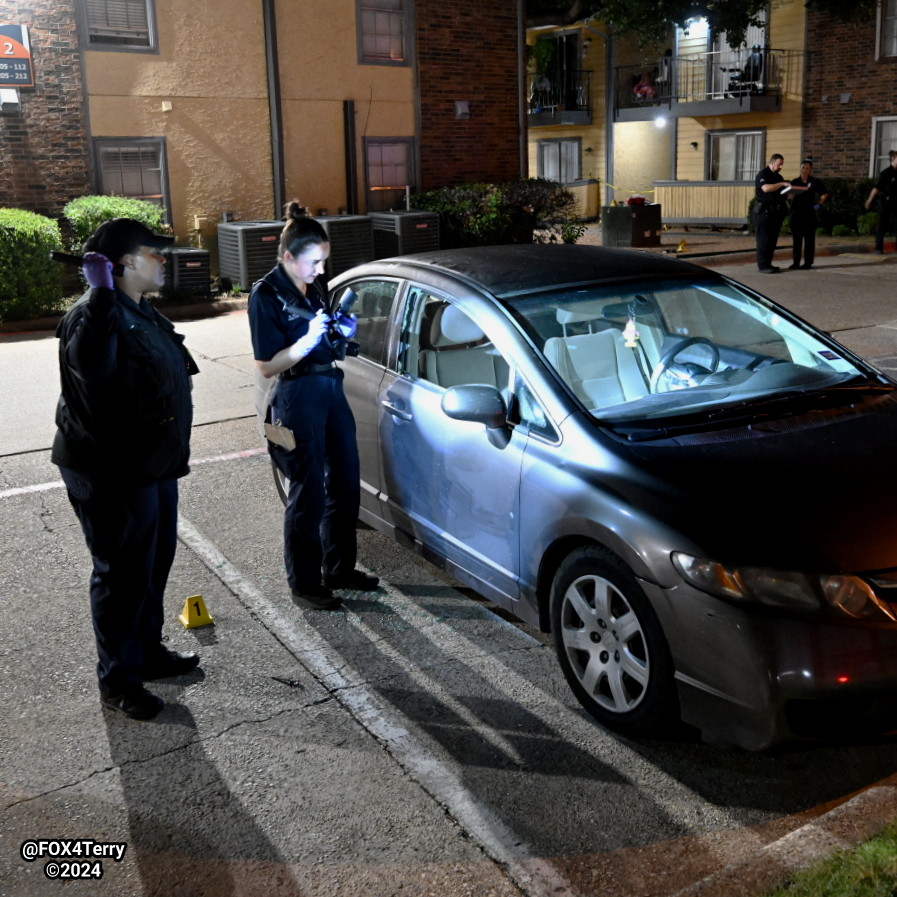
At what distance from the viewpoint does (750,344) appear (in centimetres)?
512

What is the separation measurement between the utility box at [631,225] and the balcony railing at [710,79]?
25.1ft

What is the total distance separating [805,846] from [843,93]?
1093 inches

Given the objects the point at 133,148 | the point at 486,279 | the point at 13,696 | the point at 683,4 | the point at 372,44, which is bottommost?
the point at 13,696

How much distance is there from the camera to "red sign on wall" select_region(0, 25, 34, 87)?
598 inches

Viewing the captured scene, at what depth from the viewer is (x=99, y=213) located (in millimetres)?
15227

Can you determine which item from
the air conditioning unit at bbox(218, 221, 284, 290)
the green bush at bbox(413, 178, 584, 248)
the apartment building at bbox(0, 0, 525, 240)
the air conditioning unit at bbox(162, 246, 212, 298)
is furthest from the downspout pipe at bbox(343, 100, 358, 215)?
Answer: the air conditioning unit at bbox(162, 246, 212, 298)

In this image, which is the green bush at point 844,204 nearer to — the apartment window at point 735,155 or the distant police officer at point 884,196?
the apartment window at point 735,155

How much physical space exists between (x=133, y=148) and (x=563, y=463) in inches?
576

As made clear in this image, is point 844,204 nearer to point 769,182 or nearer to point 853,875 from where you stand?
point 769,182

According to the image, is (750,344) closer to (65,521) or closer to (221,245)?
(65,521)

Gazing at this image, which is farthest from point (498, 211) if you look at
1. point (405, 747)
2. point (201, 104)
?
point (405, 747)

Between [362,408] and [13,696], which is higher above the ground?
[362,408]

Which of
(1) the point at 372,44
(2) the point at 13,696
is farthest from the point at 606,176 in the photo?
(2) the point at 13,696

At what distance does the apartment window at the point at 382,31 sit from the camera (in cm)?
1878
